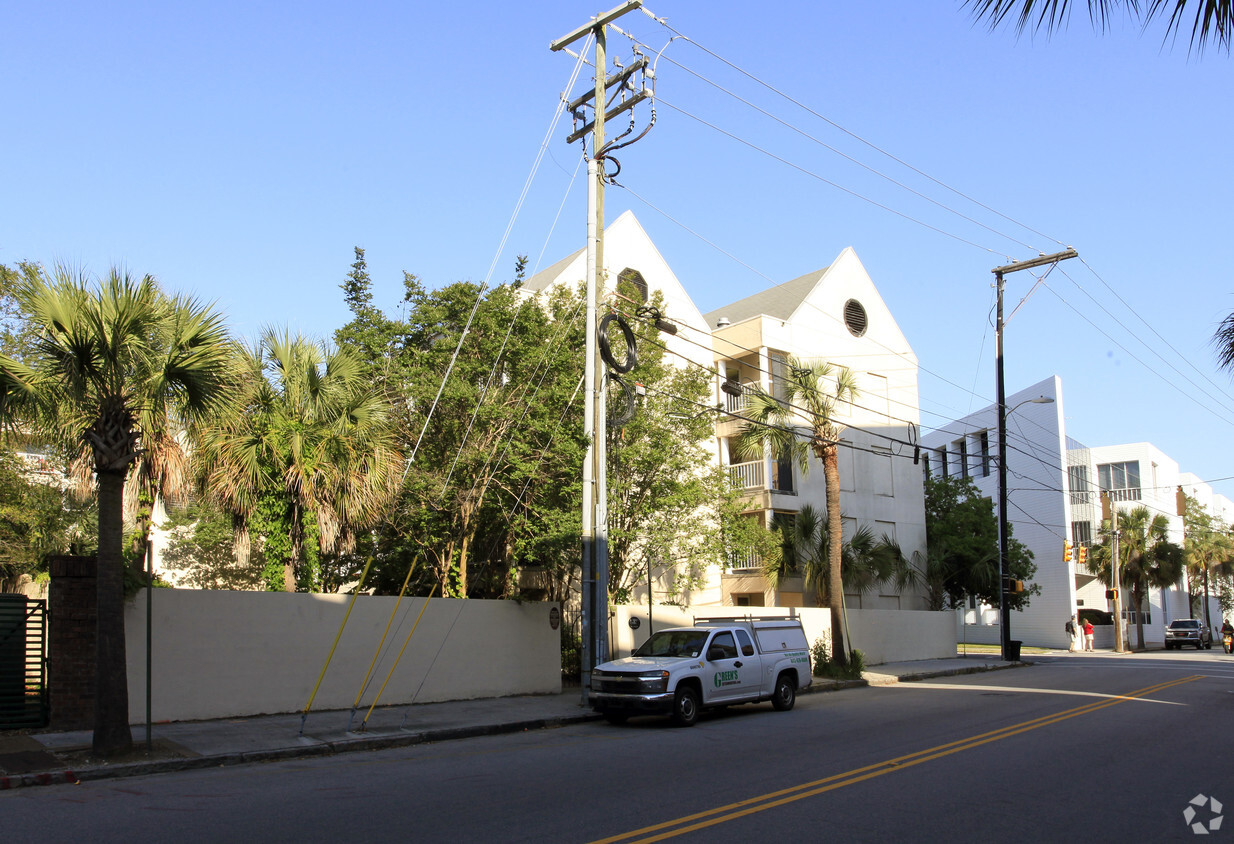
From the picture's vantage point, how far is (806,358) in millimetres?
32219

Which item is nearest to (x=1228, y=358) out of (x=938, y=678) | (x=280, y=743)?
(x=280, y=743)

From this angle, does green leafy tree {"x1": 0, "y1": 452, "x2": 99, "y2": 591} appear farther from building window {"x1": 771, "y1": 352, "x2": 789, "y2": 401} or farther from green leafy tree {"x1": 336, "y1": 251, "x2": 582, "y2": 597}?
building window {"x1": 771, "y1": 352, "x2": 789, "y2": 401}

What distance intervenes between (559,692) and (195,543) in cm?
1314

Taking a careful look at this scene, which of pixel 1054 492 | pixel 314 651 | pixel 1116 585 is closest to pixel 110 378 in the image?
pixel 314 651

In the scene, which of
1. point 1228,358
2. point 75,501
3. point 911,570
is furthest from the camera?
point 911,570

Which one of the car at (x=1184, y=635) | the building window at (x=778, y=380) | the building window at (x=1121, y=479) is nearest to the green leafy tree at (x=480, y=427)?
the building window at (x=778, y=380)

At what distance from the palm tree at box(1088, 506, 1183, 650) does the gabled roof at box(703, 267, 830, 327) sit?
957 inches

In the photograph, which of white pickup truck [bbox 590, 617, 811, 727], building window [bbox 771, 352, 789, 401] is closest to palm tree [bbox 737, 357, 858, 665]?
white pickup truck [bbox 590, 617, 811, 727]

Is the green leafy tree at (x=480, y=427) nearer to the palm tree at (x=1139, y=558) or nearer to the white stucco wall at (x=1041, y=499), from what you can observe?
the white stucco wall at (x=1041, y=499)

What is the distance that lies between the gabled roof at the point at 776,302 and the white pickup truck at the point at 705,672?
54.2ft

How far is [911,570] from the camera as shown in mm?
34344

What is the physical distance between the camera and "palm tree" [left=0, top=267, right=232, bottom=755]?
1059 centimetres

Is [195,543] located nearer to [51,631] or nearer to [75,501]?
[75,501]

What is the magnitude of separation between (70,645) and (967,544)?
113ft
